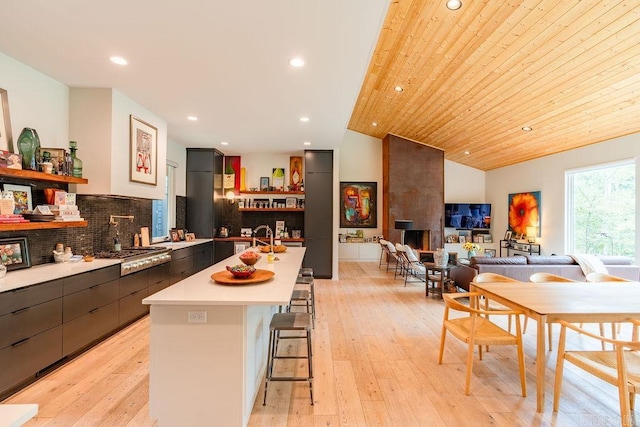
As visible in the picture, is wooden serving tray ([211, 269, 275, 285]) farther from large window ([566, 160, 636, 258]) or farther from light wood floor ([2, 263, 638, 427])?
large window ([566, 160, 636, 258])

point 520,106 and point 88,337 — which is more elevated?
point 520,106

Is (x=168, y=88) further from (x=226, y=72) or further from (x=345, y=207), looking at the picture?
(x=345, y=207)

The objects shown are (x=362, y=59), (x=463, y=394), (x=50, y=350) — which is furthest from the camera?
(x=362, y=59)

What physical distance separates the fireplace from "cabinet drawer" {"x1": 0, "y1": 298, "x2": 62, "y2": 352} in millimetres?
7630

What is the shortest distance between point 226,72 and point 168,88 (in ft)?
2.80

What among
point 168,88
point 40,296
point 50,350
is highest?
point 168,88

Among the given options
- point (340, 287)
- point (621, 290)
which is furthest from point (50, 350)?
point (621, 290)

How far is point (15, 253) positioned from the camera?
271 cm

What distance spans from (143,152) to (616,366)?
5.02 meters

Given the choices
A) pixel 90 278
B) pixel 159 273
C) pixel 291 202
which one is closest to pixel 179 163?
pixel 291 202

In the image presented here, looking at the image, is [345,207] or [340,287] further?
[345,207]

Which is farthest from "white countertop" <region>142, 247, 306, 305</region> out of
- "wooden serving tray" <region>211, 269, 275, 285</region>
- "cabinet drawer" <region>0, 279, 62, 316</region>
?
"cabinet drawer" <region>0, 279, 62, 316</region>

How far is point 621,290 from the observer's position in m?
2.79

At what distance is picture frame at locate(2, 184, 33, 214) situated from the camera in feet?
9.04
